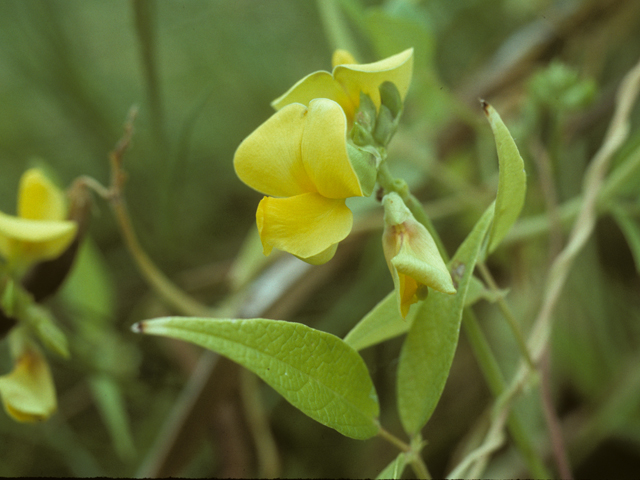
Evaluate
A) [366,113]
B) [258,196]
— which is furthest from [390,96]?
[258,196]

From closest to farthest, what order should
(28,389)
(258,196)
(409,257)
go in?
(409,257) → (28,389) → (258,196)

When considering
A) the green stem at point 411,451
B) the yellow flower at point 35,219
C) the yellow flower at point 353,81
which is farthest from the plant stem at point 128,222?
the green stem at point 411,451

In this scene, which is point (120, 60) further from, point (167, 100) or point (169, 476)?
point (169, 476)

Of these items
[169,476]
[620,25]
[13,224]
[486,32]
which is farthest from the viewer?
[486,32]

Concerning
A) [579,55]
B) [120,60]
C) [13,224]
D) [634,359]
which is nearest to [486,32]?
[579,55]

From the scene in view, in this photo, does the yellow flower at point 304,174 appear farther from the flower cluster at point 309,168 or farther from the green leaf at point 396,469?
the green leaf at point 396,469

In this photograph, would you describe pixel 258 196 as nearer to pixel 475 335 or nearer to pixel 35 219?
pixel 35 219

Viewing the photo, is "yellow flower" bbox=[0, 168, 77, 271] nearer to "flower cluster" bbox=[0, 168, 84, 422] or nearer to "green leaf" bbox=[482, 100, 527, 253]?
"flower cluster" bbox=[0, 168, 84, 422]
